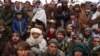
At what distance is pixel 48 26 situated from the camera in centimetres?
1247

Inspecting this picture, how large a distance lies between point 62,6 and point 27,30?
152 cm

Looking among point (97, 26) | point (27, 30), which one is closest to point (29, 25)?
point (27, 30)

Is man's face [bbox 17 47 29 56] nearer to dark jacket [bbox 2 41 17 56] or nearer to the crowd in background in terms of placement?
the crowd in background

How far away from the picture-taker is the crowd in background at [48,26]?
31.6 ft

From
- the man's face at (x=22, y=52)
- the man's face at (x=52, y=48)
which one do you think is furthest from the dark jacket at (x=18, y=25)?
the man's face at (x=22, y=52)

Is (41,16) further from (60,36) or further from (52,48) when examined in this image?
(52,48)

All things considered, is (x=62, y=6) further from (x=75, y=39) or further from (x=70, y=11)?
(x=75, y=39)

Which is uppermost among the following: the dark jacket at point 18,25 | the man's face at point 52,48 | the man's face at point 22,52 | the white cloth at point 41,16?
the man's face at point 22,52

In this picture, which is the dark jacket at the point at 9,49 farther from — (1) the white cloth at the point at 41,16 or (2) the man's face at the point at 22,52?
(1) the white cloth at the point at 41,16

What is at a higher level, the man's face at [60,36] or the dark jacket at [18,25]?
the man's face at [60,36]

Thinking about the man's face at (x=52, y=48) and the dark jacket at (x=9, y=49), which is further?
the dark jacket at (x=9, y=49)

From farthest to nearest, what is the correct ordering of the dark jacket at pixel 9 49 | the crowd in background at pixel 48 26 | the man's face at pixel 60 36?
the man's face at pixel 60 36 < the crowd in background at pixel 48 26 < the dark jacket at pixel 9 49

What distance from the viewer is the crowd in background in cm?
962

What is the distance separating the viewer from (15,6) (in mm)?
13445
